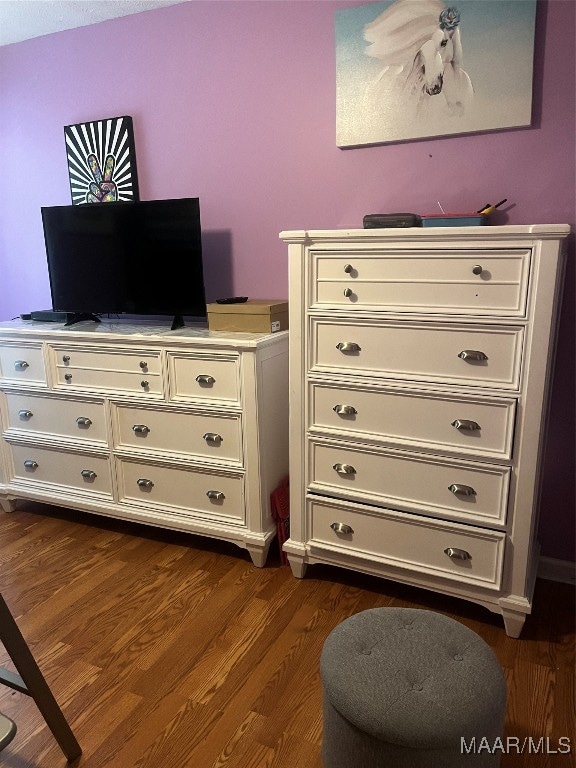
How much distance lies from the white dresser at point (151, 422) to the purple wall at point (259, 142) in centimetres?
54

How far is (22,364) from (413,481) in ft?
6.09

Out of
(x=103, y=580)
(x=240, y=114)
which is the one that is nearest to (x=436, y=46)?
(x=240, y=114)

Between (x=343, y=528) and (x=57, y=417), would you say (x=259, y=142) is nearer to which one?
(x=57, y=417)

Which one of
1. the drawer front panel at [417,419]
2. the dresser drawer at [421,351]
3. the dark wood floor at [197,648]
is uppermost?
the dresser drawer at [421,351]

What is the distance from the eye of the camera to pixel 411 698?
118 centimetres

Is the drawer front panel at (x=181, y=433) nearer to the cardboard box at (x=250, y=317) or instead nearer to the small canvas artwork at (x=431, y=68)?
the cardboard box at (x=250, y=317)

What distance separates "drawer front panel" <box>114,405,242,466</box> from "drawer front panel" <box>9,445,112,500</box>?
194 mm

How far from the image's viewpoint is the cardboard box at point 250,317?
7.38 ft

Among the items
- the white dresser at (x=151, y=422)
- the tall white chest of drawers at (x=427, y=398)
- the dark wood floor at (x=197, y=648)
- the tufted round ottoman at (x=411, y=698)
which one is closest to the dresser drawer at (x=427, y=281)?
the tall white chest of drawers at (x=427, y=398)

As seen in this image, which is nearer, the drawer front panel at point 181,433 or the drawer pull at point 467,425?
the drawer pull at point 467,425

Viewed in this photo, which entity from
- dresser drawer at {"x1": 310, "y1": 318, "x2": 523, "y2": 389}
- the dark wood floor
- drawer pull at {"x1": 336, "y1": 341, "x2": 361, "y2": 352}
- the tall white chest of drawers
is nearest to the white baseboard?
the dark wood floor

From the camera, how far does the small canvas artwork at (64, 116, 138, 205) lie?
2.74 m

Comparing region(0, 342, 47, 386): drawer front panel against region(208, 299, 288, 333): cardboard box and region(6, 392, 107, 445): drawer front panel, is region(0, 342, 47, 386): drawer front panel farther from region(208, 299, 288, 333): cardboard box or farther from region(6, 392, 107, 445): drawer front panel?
region(208, 299, 288, 333): cardboard box

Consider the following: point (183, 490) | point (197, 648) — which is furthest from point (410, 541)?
point (183, 490)
